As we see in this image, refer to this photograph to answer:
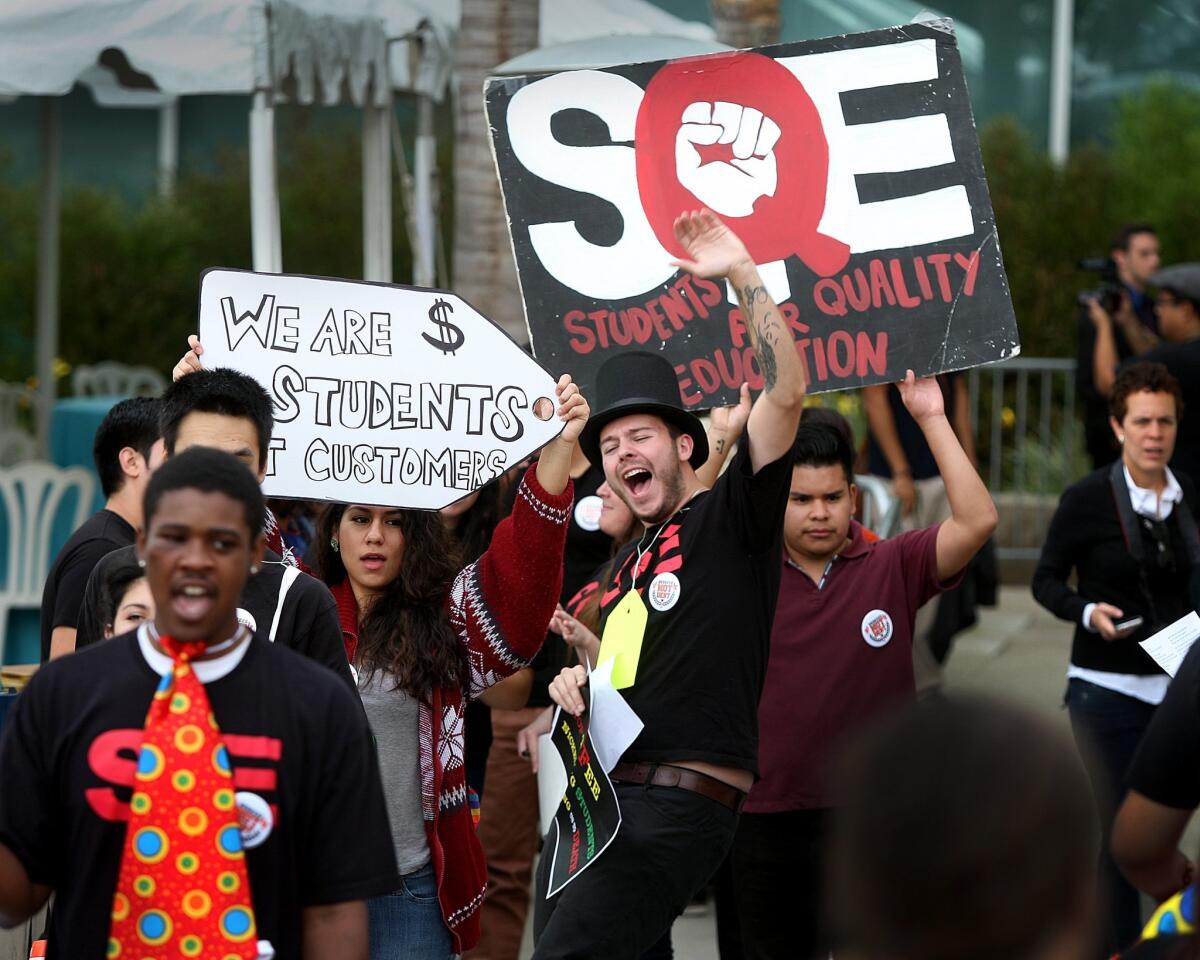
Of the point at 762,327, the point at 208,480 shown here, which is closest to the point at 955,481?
the point at 762,327

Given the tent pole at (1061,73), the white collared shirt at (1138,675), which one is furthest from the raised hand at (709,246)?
the tent pole at (1061,73)

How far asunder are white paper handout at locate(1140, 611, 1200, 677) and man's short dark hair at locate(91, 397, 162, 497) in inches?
103

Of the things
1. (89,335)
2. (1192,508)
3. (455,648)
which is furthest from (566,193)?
(89,335)

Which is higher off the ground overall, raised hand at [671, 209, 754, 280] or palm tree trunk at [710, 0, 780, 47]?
palm tree trunk at [710, 0, 780, 47]

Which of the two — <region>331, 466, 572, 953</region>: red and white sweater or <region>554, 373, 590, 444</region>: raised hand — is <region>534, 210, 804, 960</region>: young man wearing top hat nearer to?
<region>331, 466, 572, 953</region>: red and white sweater

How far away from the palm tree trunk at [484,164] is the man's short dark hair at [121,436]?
401 centimetres

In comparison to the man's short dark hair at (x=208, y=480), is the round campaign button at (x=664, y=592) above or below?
below

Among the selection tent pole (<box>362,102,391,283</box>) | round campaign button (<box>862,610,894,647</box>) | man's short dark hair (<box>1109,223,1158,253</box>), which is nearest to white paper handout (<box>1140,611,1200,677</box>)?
round campaign button (<box>862,610,894,647</box>)

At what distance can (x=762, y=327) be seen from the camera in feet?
13.0

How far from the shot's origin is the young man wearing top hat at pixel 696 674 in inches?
155

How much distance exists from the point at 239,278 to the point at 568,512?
106cm

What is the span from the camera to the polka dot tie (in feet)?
8.52

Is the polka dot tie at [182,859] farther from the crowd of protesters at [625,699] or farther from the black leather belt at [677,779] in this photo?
the black leather belt at [677,779]

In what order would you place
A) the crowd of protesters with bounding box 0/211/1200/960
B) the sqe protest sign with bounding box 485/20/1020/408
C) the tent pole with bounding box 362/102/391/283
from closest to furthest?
the crowd of protesters with bounding box 0/211/1200/960 < the sqe protest sign with bounding box 485/20/1020/408 < the tent pole with bounding box 362/102/391/283
